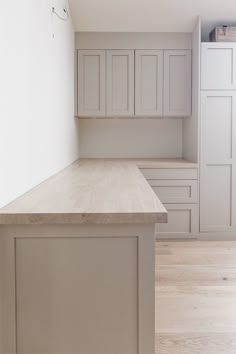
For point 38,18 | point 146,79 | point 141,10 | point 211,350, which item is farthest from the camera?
point 146,79

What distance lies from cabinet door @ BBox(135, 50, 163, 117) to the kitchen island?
113 inches

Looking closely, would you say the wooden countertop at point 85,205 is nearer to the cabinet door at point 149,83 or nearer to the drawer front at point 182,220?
the drawer front at point 182,220

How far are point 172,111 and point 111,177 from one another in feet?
5.88

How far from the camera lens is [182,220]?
3.97m

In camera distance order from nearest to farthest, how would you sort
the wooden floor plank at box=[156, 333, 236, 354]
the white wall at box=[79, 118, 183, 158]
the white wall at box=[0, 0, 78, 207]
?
the white wall at box=[0, 0, 78, 207] < the wooden floor plank at box=[156, 333, 236, 354] < the white wall at box=[79, 118, 183, 158]

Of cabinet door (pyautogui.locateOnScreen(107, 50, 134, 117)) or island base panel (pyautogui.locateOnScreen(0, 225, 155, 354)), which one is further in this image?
cabinet door (pyautogui.locateOnScreen(107, 50, 134, 117))

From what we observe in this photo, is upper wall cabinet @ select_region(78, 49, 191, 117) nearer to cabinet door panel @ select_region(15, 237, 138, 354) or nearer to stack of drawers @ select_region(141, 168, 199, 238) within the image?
stack of drawers @ select_region(141, 168, 199, 238)

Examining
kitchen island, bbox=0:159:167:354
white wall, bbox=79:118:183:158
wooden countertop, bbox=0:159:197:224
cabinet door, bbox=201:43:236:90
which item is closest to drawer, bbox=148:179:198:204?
white wall, bbox=79:118:183:158

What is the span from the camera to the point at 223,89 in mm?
3891

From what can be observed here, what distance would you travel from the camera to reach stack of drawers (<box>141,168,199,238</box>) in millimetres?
3895

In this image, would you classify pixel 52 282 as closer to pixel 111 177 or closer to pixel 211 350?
pixel 211 350

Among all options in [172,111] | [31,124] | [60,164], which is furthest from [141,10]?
[31,124]

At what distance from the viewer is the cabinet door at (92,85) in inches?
164

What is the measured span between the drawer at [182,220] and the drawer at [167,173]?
0.96 ft
